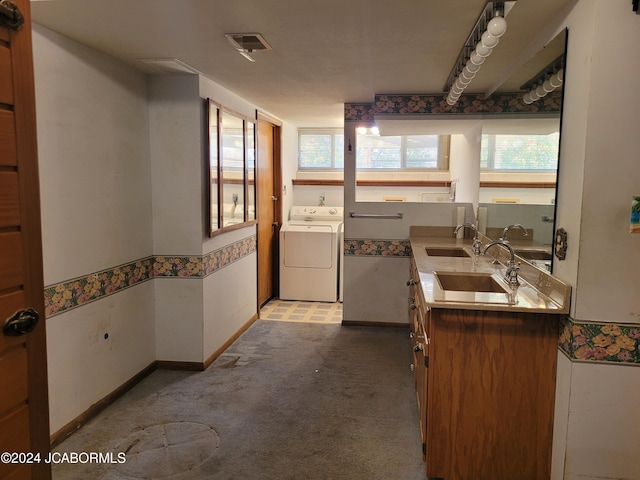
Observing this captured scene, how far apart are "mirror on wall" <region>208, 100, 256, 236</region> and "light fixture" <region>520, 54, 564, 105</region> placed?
205cm

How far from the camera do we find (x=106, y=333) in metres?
2.71

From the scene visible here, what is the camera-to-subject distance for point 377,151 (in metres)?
5.53

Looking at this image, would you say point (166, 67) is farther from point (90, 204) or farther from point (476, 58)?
point (476, 58)

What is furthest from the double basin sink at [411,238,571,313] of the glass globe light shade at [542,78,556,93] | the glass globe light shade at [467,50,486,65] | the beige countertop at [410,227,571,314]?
the glass globe light shade at [467,50,486,65]

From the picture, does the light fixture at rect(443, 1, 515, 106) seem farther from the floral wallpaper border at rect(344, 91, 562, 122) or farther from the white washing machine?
the white washing machine

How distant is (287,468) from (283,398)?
716 mm

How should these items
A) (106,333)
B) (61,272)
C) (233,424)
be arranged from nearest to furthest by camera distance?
1. (61,272)
2. (233,424)
3. (106,333)

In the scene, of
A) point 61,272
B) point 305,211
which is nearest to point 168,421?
point 61,272

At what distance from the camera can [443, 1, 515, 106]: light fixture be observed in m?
1.83

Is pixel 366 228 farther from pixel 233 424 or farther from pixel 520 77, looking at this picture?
pixel 233 424

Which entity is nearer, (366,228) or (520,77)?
(520,77)

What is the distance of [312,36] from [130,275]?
1.87m

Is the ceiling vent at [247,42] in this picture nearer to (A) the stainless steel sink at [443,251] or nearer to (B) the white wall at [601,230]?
(B) the white wall at [601,230]

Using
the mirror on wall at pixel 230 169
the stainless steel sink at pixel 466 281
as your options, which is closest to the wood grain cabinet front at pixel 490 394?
the stainless steel sink at pixel 466 281
